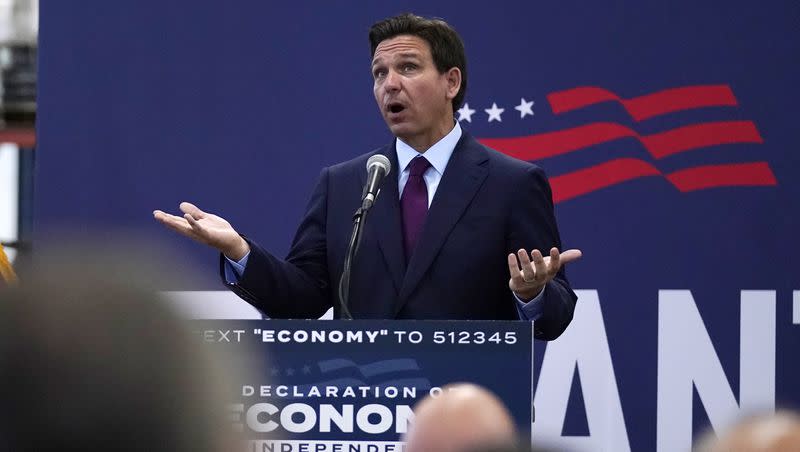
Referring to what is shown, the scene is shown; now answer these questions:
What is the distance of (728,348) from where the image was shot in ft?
15.5

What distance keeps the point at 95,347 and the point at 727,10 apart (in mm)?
4549

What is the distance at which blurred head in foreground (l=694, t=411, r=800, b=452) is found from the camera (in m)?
0.78

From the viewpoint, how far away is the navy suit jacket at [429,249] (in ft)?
10.4

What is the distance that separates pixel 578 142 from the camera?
4855 mm

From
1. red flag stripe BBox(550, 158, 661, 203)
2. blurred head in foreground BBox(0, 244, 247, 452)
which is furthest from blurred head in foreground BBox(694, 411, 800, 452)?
red flag stripe BBox(550, 158, 661, 203)

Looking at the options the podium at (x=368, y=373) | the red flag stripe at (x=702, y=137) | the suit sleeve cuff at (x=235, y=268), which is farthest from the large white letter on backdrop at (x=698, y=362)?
the podium at (x=368, y=373)

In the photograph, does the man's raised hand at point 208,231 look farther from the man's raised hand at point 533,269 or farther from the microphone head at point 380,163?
the man's raised hand at point 533,269

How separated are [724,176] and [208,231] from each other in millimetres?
2611

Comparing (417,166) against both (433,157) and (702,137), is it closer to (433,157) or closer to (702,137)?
(433,157)

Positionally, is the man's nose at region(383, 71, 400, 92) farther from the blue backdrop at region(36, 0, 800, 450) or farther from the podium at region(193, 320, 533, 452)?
the blue backdrop at region(36, 0, 800, 450)

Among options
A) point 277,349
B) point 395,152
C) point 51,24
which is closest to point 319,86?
point 51,24

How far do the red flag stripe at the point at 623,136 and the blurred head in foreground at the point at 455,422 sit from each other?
3.90m

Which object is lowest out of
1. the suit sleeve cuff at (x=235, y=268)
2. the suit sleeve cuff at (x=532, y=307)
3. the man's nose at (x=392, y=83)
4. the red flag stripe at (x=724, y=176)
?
the suit sleeve cuff at (x=532, y=307)

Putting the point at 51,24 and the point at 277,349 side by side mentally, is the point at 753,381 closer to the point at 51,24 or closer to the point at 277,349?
the point at 277,349
